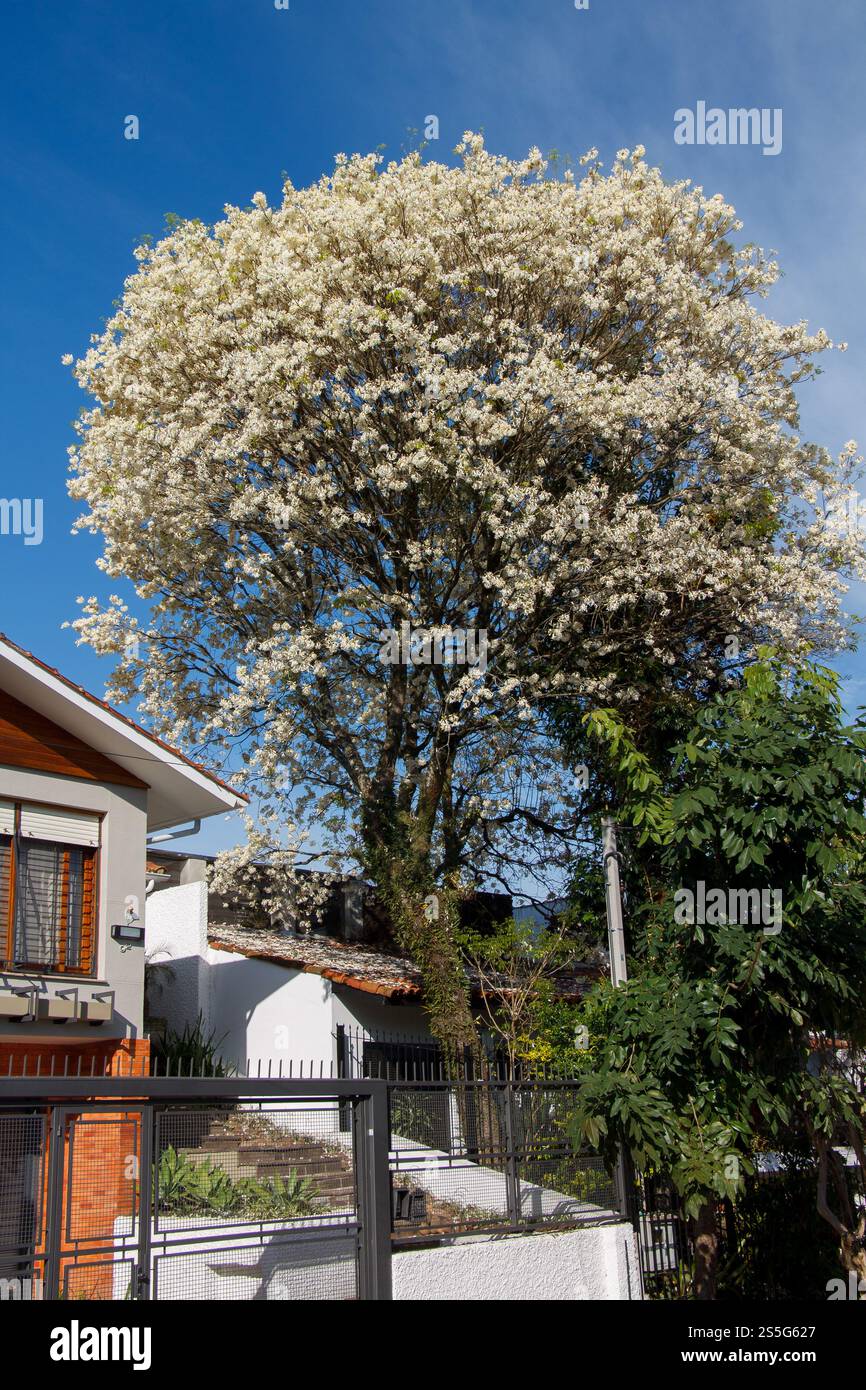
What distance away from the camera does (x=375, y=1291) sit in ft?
27.9

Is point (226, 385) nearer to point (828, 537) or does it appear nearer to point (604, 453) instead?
point (604, 453)

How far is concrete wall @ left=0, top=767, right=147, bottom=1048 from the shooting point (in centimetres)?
1284

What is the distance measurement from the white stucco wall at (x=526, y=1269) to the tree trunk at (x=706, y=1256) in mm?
704

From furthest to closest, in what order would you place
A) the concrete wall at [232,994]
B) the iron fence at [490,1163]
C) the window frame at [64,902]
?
the concrete wall at [232,994], the window frame at [64,902], the iron fence at [490,1163]

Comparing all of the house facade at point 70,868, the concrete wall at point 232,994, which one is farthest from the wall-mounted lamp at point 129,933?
the concrete wall at point 232,994

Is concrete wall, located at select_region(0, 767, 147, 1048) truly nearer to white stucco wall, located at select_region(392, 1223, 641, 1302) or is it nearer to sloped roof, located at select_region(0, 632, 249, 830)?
sloped roof, located at select_region(0, 632, 249, 830)

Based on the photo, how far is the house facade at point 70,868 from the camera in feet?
41.2

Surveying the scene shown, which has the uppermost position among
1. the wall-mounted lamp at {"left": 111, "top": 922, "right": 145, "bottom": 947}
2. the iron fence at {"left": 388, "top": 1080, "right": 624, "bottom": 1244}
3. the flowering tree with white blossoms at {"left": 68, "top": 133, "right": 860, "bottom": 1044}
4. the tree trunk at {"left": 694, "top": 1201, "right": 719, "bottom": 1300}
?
the flowering tree with white blossoms at {"left": 68, "top": 133, "right": 860, "bottom": 1044}

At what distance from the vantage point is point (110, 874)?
44.7ft

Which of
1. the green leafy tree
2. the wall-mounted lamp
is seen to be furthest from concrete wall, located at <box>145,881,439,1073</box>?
the green leafy tree

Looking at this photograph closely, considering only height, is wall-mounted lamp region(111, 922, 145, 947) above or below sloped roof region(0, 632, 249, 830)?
below

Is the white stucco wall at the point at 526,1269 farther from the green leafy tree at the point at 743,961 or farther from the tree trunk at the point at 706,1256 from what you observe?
the green leafy tree at the point at 743,961

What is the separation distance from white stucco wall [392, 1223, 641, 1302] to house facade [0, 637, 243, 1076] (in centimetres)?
488
